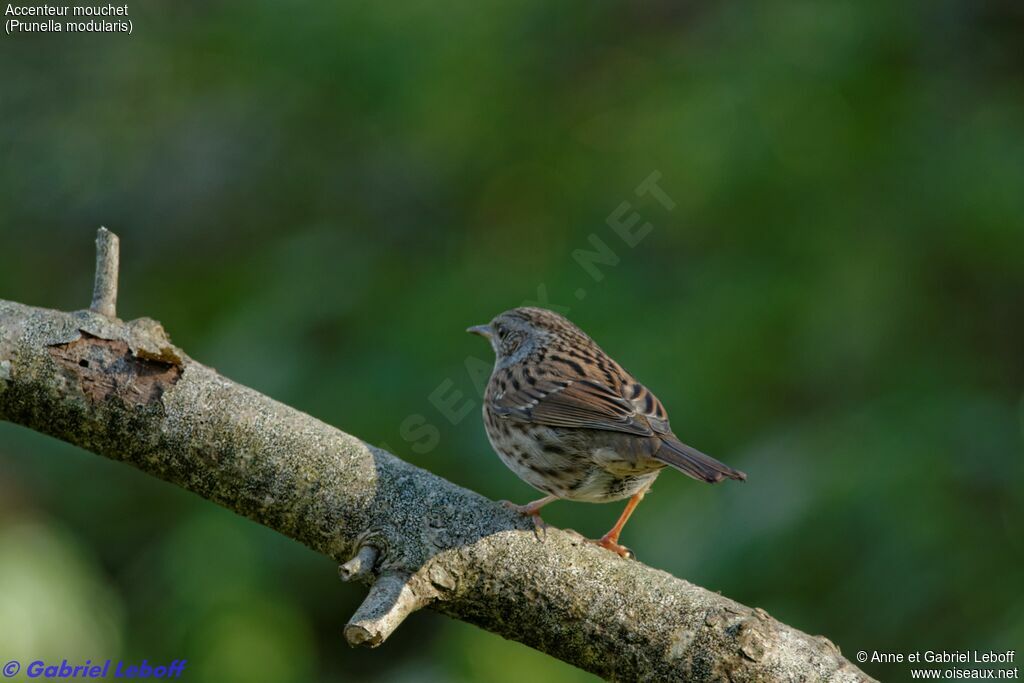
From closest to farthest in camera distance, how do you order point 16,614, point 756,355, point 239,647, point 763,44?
point 16,614 < point 239,647 < point 756,355 < point 763,44

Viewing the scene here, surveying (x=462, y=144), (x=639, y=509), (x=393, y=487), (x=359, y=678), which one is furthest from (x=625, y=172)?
(x=393, y=487)

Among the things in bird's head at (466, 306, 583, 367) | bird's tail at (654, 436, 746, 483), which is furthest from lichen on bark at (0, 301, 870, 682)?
bird's head at (466, 306, 583, 367)

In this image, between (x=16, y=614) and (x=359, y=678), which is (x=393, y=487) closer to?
(x=16, y=614)

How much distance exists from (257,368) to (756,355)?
8.10 feet

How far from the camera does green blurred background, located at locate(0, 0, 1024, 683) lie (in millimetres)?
4250

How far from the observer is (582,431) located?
12.8ft

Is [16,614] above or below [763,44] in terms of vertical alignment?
below

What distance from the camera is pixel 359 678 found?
5238 mm

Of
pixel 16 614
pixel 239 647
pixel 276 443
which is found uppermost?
pixel 276 443

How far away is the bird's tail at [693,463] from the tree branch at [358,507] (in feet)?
1.71
